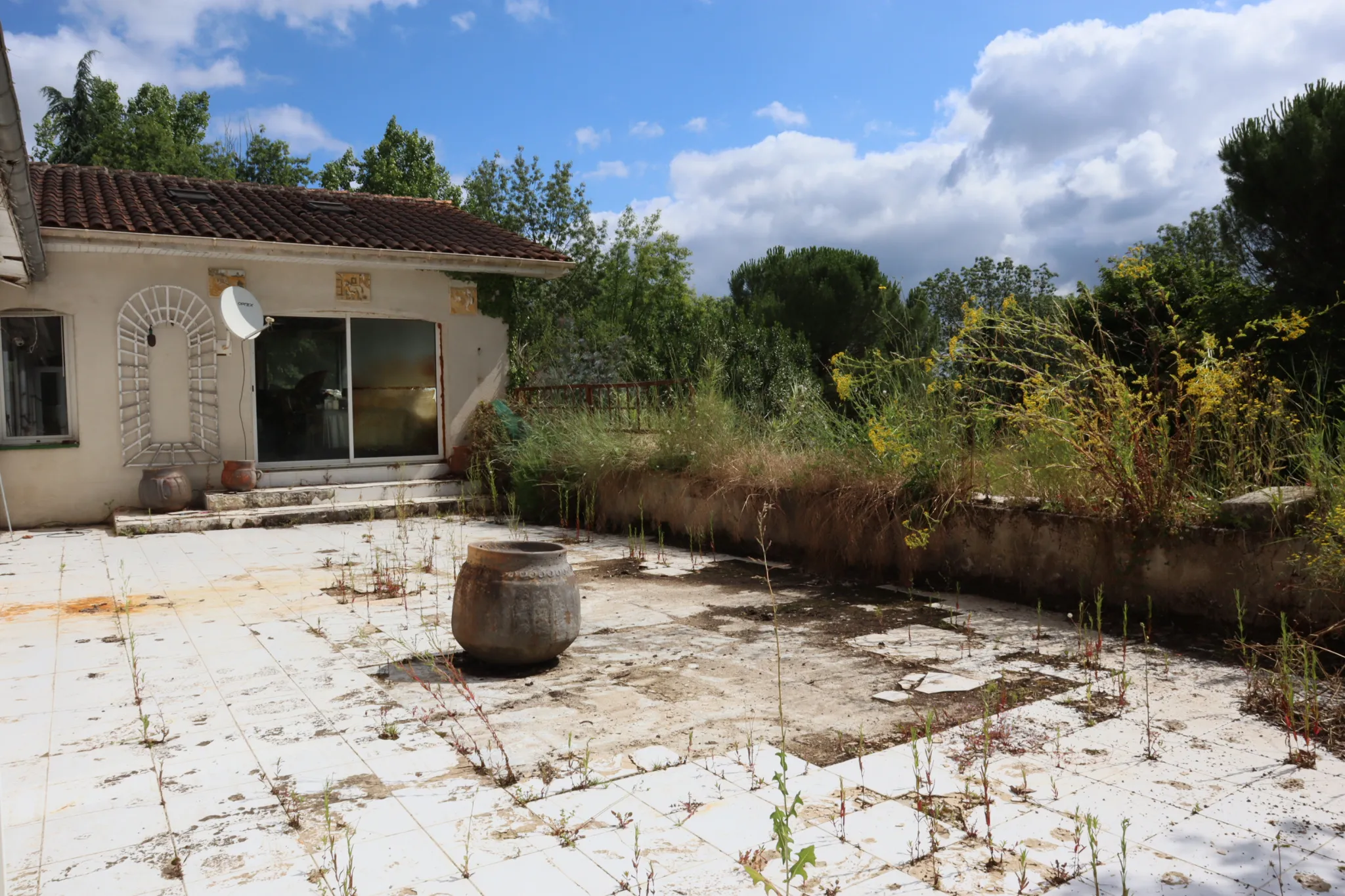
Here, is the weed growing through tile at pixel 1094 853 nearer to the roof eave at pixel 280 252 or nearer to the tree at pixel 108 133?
the roof eave at pixel 280 252

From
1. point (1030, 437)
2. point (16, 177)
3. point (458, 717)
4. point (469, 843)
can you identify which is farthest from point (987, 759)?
point (16, 177)

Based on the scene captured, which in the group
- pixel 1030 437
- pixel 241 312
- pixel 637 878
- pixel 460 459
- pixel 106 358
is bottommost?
pixel 637 878

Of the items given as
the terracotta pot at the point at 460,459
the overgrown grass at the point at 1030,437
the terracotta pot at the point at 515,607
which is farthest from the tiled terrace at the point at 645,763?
the terracotta pot at the point at 460,459

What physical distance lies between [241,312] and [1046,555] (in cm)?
888

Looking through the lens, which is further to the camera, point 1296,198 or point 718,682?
point 1296,198

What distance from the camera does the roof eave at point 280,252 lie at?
9.73 m

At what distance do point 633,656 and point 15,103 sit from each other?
13.2ft

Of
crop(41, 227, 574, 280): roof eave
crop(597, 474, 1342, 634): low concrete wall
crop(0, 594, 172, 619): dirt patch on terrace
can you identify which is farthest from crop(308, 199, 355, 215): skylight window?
crop(0, 594, 172, 619): dirt patch on terrace

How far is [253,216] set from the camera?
11.9 meters

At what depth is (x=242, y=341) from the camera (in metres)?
11.0

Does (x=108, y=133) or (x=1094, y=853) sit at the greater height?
(x=108, y=133)

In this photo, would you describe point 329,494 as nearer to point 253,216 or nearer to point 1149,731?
point 253,216

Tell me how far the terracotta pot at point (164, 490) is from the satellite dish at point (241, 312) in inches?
66.9

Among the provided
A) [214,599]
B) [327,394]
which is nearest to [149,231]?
[327,394]
